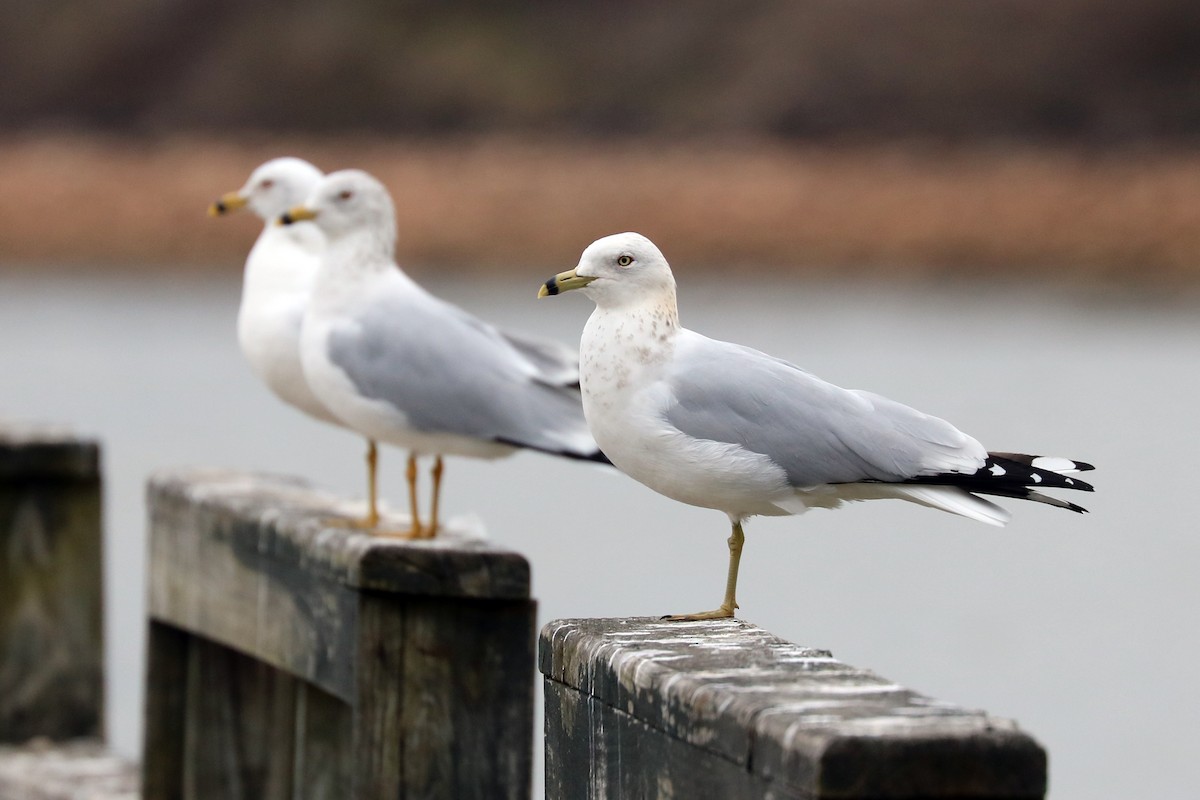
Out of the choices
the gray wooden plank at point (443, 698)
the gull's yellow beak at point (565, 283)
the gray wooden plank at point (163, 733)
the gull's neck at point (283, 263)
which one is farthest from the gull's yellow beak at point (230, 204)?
the gull's yellow beak at point (565, 283)

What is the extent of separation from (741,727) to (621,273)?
99 cm

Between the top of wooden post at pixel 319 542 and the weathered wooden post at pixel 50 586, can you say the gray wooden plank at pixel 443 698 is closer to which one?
the top of wooden post at pixel 319 542

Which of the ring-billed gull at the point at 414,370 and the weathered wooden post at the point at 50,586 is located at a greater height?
the ring-billed gull at the point at 414,370

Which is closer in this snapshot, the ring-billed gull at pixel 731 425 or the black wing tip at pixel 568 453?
the ring-billed gull at pixel 731 425

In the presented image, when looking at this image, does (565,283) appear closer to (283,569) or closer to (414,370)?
(283,569)

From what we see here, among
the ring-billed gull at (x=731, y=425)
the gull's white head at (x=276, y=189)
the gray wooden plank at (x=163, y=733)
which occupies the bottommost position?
the gray wooden plank at (x=163, y=733)

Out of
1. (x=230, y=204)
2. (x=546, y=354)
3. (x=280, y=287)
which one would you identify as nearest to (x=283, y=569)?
(x=546, y=354)

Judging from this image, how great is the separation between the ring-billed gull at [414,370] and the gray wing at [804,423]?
1226 mm

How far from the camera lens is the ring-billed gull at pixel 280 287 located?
4.71 meters

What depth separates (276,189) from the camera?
5270 millimetres

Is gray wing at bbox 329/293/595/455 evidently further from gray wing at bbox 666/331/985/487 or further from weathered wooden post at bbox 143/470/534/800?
gray wing at bbox 666/331/985/487

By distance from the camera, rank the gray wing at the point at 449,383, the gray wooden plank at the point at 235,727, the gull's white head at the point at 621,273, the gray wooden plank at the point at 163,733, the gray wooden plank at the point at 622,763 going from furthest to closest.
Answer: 1. the gray wing at the point at 449,383
2. the gray wooden plank at the point at 163,733
3. the gray wooden plank at the point at 235,727
4. the gull's white head at the point at 621,273
5. the gray wooden plank at the point at 622,763

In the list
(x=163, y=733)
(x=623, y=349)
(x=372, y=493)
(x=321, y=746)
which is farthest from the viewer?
(x=372, y=493)

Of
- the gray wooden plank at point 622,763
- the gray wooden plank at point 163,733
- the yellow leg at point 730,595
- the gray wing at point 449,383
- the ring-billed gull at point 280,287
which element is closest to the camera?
the gray wooden plank at point 622,763
